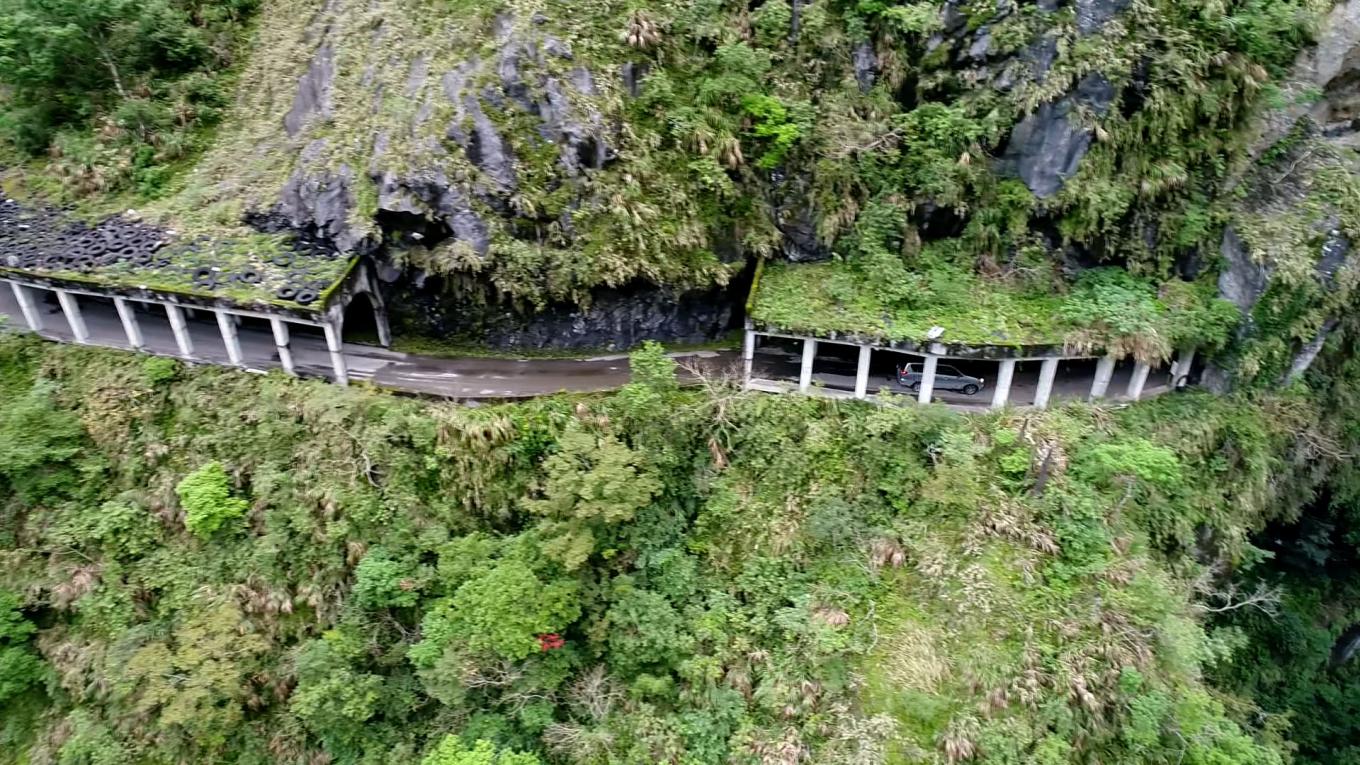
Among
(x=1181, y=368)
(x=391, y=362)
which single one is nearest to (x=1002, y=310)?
(x=1181, y=368)

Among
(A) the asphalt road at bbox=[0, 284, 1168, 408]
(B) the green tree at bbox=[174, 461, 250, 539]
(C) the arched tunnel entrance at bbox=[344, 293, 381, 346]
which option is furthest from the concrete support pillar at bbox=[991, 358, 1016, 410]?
(B) the green tree at bbox=[174, 461, 250, 539]

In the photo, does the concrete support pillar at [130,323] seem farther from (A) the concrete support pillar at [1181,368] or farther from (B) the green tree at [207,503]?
(A) the concrete support pillar at [1181,368]

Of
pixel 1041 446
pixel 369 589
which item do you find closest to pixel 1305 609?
pixel 1041 446

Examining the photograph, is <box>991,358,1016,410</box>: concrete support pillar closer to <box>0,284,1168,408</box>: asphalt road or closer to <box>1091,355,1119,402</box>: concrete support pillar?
<box>0,284,1168,408</box>: asphalt road

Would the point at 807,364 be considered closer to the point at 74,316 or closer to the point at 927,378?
the point at 927,378

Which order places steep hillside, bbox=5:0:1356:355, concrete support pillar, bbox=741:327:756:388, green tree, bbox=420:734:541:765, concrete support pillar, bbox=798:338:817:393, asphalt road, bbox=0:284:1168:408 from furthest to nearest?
asphalt road, bbox=0:284:1168:408 < concrete support pillar, bbox=741:327:756:388 < concrete support pillar, bbox=798:338:817:393 < steep hillside, bbox=5:0:1356:355 < green tree, bbox=420:734:541:765

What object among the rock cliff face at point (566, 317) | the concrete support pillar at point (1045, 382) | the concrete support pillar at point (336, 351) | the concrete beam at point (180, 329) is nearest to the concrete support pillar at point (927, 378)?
the concrete support pillar at point (1045, 382)
